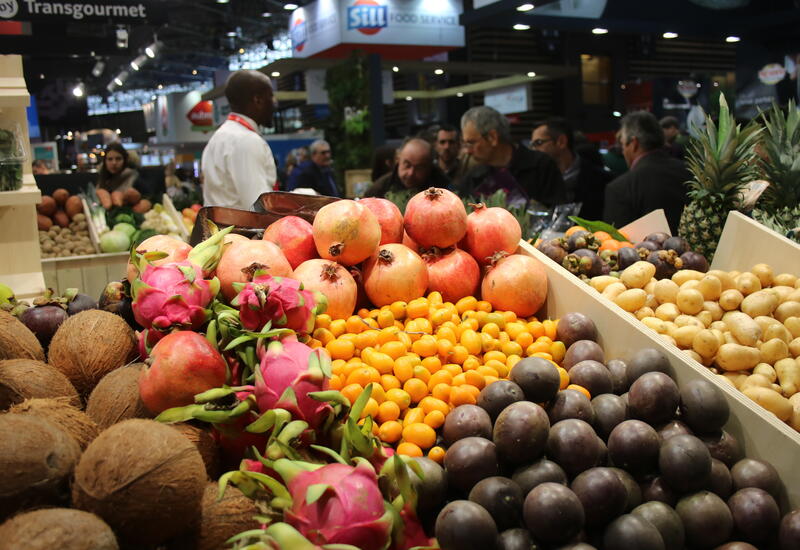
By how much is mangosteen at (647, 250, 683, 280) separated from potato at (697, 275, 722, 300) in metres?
0.25

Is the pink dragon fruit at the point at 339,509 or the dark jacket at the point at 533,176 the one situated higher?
the dark jacket at the point at 533,176

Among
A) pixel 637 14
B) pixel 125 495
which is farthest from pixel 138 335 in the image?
pixel 637 14

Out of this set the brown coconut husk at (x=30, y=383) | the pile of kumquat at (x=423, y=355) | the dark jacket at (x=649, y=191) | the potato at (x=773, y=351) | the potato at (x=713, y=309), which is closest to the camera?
the brown coconut husk at (x=30, y=383)

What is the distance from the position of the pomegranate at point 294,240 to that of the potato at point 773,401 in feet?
4.42

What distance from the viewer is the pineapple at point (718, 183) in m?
3.03

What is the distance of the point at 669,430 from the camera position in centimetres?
158

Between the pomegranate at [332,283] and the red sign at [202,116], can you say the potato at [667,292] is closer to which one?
the pomegranate at [332,283]

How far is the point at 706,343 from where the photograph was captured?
197 centimetres

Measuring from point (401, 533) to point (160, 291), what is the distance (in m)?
0.81

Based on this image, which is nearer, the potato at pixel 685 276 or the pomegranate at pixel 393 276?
the pomegranate at pixel 393 276

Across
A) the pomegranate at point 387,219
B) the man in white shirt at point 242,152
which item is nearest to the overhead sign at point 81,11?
the man in white shirt at point 242,152

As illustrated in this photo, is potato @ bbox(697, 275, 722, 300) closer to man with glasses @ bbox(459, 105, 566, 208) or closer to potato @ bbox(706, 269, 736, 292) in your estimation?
potato @ bbox(706, 269, 736, 292)

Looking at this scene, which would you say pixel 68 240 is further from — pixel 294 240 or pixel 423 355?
pixel 423 355

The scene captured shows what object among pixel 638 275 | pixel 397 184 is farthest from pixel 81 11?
pixel 638 275
